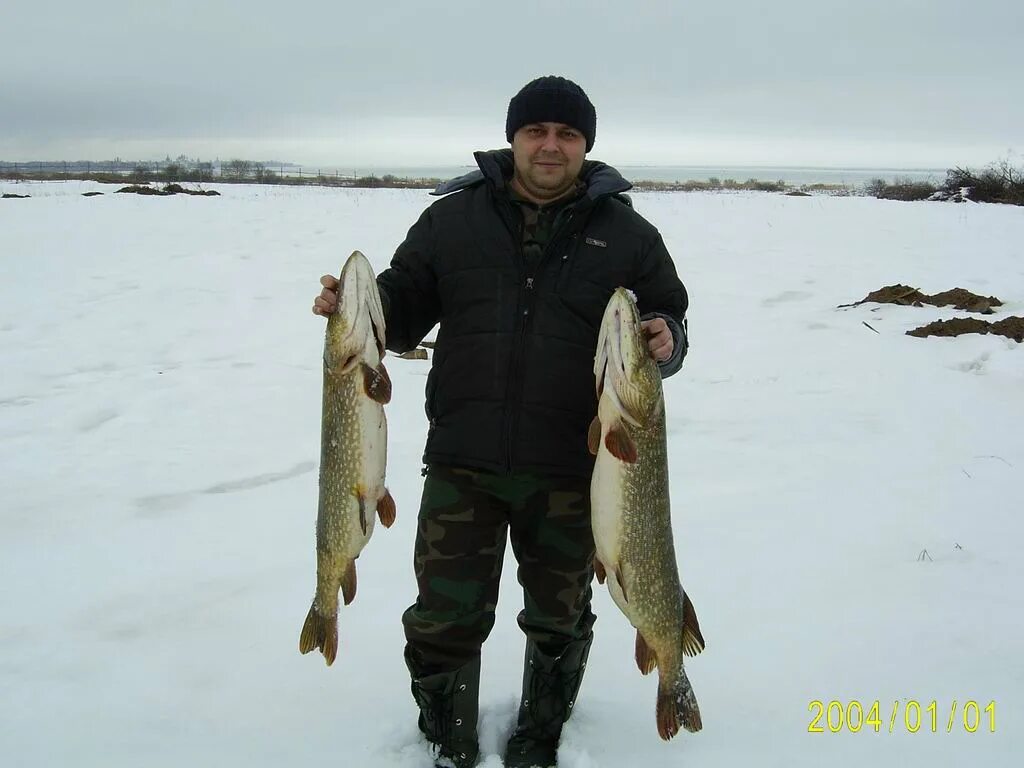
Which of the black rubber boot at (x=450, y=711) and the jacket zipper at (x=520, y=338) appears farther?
the black rubber boot at (x=450, y=711)

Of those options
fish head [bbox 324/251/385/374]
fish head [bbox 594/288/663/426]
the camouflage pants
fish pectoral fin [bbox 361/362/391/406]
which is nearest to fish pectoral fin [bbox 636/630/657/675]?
the camouflage pants

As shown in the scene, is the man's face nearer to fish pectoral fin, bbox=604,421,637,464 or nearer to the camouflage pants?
fish pectoral fin, bbox=604,421,637,464

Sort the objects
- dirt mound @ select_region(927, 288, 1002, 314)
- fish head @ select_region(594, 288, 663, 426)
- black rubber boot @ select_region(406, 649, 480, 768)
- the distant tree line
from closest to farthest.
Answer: fish head @ select_region(594, 288, 663, 426)
black rubber boot @ select_region(406, 649, 480, 768)
dirt mound @ select_region(927, 288, 1002, 314)
the distant tree line

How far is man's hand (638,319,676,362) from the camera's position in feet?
7.76

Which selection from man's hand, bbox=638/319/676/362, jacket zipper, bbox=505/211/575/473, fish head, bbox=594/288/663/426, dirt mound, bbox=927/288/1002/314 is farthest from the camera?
dirt mound, bbox=927/288/1002/314

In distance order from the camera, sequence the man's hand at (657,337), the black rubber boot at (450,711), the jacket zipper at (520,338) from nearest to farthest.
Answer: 1. the man's hand at (657,337)
2. the jacket zipper at (520,338)
3. the black rubber boot at (450,711)

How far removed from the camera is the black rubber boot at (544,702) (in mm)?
2750

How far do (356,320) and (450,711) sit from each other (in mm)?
1442

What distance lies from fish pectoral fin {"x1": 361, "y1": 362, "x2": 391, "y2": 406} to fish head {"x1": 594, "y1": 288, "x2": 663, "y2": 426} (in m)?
0.68

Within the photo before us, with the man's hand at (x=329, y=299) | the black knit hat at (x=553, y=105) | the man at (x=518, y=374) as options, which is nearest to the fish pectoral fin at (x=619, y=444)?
the man at (x=518, y=374)

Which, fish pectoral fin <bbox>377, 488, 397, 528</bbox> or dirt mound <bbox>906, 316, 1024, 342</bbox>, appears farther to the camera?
dirt mound <bbox>906, 316, 1024, 342</bbox>

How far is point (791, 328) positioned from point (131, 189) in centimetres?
2016

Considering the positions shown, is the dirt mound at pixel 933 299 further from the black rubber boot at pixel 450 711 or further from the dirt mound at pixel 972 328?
the black rubber boot at pixel 450 711

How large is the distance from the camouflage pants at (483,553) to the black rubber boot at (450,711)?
42 mm
